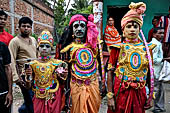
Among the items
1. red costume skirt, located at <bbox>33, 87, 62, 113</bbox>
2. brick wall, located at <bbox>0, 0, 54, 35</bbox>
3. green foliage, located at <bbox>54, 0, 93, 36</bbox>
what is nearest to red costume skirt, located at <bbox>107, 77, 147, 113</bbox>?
red costume skirt, located at <bbox>33, 87, 62, 113</bbox>

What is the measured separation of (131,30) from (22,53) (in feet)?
7.08

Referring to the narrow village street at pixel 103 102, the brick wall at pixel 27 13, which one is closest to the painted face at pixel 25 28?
the narrow village street at pixel 103 102

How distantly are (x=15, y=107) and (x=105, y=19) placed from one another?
4.64 meters

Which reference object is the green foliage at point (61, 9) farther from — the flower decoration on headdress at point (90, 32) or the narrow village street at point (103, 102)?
the flower decoration on headdress at point (90, 32)

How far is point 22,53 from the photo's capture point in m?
3.28

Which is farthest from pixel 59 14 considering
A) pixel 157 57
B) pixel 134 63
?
pixel 134 63

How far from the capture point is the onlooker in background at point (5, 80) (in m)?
2.44

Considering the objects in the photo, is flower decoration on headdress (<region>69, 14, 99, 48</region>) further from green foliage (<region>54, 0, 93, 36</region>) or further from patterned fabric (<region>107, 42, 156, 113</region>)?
green foliage (<region>54, 0, 93, 36</region>)

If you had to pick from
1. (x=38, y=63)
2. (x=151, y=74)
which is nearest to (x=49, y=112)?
(x=38, y=63)

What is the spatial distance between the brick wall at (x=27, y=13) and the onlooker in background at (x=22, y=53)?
7.67m

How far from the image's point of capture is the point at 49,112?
8.85 feet

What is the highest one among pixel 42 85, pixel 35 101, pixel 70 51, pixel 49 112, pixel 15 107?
pixel 70 51

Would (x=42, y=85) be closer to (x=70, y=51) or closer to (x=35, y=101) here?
(x=35, y=101)

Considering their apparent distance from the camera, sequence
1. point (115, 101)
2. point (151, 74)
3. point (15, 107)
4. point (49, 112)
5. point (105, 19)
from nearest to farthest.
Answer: point (151, 74), point (115, 101), point (49, 112), point (15, 107), point (105, 19)
